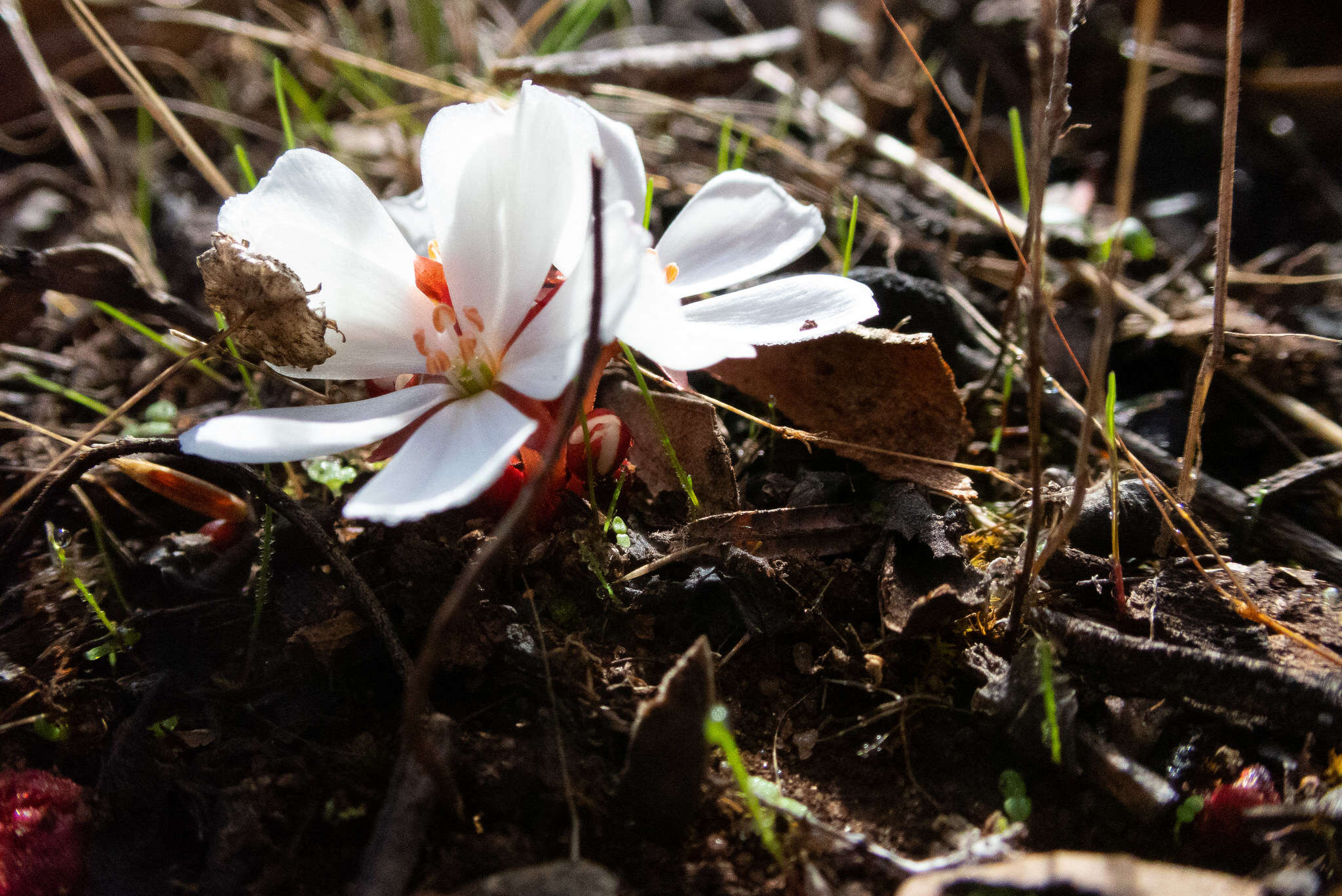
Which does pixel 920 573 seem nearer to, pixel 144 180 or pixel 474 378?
pixel 474 378

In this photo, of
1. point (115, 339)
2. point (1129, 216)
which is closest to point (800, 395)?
point (1129, 216)

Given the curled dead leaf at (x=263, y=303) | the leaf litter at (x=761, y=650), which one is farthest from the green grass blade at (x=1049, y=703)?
the curled dead leaf at (x=263, y=303)

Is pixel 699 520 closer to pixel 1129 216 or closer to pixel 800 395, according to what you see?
pixel 800 395

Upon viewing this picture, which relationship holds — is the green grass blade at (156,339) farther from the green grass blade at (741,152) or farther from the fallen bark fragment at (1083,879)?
the fallen bark fragment at (1083,879)

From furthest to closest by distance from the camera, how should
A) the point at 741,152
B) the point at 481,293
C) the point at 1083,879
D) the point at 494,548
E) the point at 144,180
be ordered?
the point at 144,180 → the point at 741,152 → the point at 481,293 → the point at 1083,879 → the point at 494,548

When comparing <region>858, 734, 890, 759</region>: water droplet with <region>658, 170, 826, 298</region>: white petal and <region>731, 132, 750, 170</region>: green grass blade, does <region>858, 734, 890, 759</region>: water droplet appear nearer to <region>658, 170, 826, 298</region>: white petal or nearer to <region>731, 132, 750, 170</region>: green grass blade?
<region>658, 170, 826, 298</region>: white petal

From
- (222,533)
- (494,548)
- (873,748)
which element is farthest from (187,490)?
(873,748)
